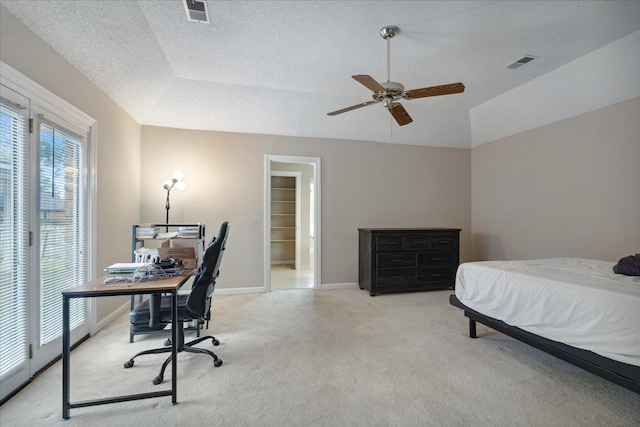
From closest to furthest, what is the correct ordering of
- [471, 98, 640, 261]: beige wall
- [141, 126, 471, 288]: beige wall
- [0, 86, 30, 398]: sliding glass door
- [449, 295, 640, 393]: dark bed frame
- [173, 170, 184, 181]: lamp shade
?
[449, 295, 640, 393]: dark bed frame, [0, 86, 30, 398]: sliding glass door, [471, 98, 640, 261]: beige wall, [173, 170, 184, 181]: lamp shade, [141, 126, 471, 288]: beige wall

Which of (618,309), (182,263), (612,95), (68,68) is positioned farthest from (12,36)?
(612,95)

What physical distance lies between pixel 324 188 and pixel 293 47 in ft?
7.83

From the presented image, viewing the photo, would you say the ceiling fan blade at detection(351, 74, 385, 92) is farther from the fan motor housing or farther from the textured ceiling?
the textured ceiling

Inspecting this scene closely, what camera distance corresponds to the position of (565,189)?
158 inches

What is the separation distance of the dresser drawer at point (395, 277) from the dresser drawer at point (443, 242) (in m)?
0.54

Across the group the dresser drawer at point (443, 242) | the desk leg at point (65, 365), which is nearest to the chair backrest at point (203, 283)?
the desk leg at point (65, 365)

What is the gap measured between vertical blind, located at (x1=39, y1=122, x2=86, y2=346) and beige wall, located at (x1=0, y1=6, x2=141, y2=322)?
0.28 metres

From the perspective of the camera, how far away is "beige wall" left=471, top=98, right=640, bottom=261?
3.38 meters

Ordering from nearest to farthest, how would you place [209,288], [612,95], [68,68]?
[209,288] → [68,68] → [612,95]

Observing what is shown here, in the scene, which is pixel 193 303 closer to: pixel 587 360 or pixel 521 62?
pixel 587 360

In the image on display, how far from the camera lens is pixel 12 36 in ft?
6.50

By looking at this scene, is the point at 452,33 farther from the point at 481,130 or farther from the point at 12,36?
the point at 12,36

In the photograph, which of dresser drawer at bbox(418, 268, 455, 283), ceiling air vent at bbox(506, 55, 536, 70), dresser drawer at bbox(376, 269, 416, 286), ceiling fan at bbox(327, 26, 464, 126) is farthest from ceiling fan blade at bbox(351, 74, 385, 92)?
dresser drawer at bbox(418, 268, 455, 283)

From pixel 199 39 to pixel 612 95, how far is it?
14.5ft
